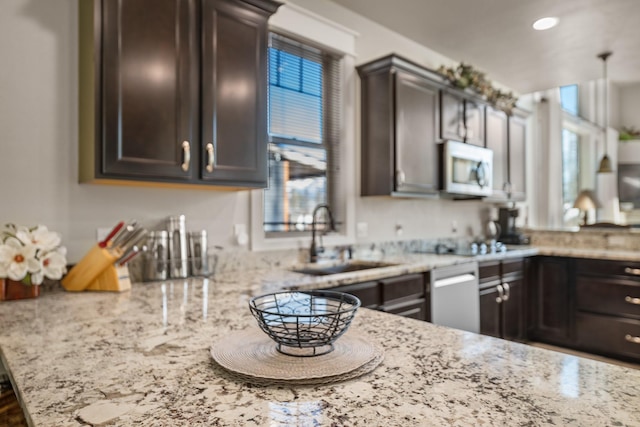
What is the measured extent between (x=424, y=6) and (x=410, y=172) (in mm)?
1242

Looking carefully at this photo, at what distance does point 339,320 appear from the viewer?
0.82 metres

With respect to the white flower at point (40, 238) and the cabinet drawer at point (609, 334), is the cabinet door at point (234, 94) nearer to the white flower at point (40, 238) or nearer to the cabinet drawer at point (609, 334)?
the white flower at point (40, 238)

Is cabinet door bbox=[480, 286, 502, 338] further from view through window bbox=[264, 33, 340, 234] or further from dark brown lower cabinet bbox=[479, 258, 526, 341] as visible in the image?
view through window bbox=[264, 33, 340, 234]

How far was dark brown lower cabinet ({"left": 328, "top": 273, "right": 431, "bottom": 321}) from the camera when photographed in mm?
2248

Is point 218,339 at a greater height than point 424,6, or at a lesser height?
lesser

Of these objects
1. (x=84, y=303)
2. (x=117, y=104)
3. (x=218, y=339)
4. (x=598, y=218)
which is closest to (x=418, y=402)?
(x=218, y=339)

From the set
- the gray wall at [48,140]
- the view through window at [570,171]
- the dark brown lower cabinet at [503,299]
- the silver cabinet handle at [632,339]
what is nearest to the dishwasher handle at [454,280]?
the dark brown lower cabinet at [503,299]

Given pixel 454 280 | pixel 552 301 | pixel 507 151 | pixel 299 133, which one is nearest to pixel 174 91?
pixel 299 133

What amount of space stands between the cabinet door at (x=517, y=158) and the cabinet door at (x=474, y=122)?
0.62 metres

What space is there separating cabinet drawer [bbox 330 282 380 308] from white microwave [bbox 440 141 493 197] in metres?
1.39

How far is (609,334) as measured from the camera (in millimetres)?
3408

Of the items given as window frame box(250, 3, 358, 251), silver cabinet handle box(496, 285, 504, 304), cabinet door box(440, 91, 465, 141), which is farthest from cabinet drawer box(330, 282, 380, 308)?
→ cabinet door box(440, 91, 465, 141)

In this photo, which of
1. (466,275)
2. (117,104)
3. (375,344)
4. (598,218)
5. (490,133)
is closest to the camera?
(375,344)

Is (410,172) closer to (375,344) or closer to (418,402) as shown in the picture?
(375,344)
